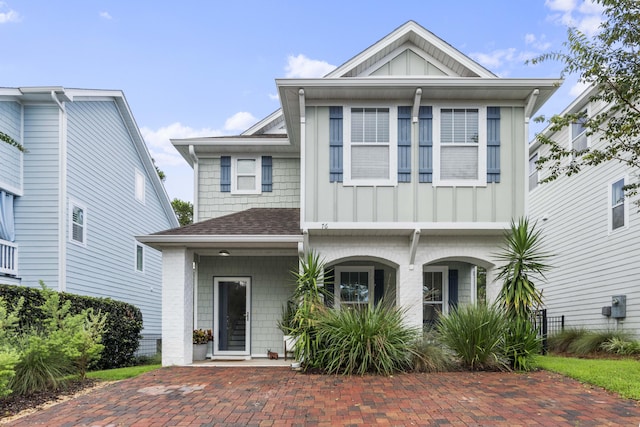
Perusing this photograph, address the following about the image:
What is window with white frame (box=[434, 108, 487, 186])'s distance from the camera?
34.3 ft

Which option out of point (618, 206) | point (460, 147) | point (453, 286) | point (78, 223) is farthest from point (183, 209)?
point (618, 206)

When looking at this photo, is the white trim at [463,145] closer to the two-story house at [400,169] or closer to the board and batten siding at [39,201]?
the two-story house at [400,169]

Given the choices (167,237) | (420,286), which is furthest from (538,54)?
(167,237)

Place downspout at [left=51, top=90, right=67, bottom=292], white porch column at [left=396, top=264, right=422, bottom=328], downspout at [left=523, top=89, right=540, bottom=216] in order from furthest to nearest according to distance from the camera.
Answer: downspout at [left=51, top=90, right=67, bottom=292] → white porch column at [left=396, top=264, right=422, bottom=328] → downspout at [left=523, top=89, right=540, bottom=216]

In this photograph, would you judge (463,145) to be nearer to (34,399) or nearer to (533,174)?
(34,399)

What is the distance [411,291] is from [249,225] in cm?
397

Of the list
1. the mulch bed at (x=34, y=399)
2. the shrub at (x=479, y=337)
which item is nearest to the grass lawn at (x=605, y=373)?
the shrub at (x=479, y=337)

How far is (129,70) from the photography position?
1941cm

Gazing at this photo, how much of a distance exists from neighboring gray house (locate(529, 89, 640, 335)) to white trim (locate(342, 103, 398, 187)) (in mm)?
5748

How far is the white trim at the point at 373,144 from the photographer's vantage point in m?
10.4

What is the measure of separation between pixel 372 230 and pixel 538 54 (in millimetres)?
4610

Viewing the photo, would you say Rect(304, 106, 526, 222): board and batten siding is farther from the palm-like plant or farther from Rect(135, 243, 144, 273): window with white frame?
Rect(135, 243, 144, 273): window with white frame

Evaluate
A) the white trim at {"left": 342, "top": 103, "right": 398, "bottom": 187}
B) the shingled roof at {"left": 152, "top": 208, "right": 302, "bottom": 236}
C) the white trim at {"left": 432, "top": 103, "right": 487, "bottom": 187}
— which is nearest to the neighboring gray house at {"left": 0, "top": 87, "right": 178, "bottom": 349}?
the shingled roof at {"left": 152, "top": 208, "right": 302, "bottom": 236}

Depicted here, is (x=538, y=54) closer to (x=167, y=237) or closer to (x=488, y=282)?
(x=488, y=282)
